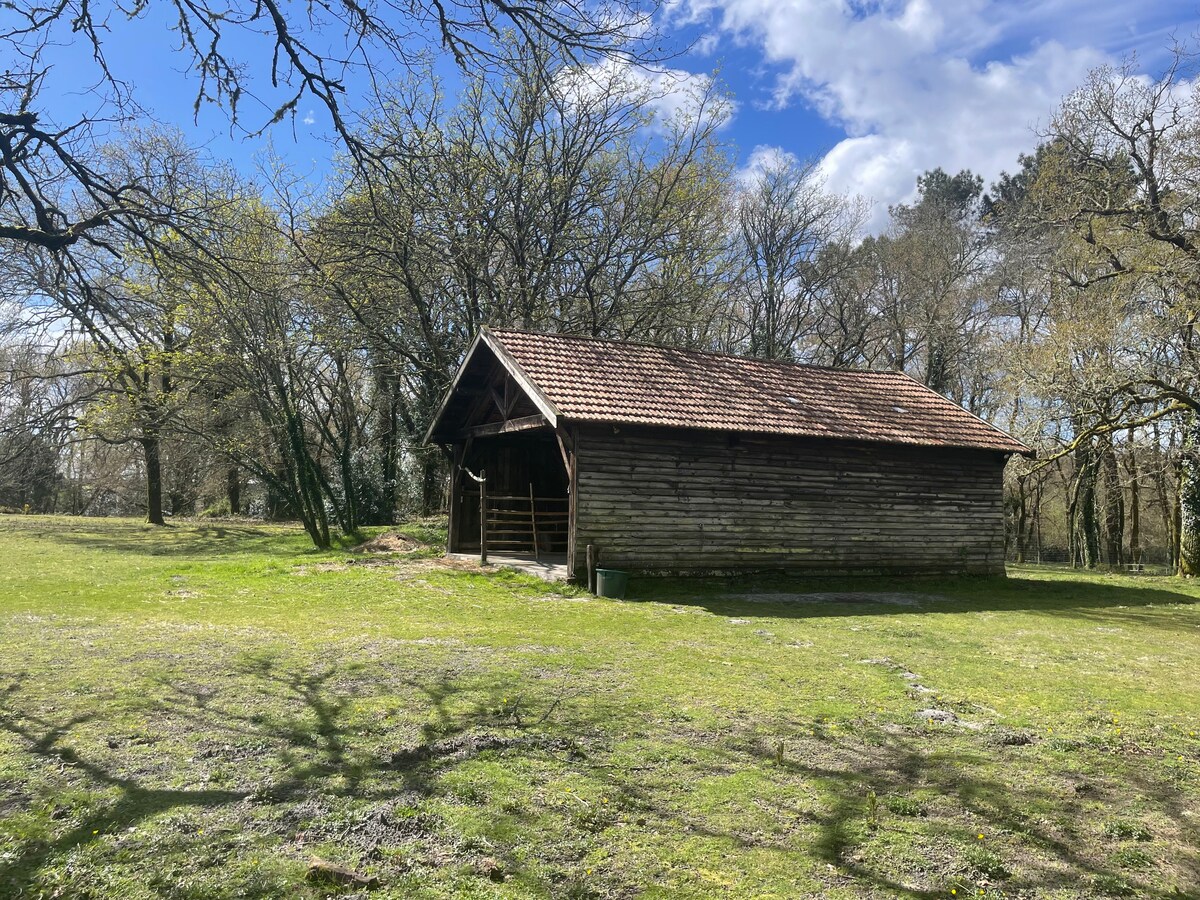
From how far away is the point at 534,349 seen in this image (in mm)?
14461

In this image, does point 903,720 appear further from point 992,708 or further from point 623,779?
point 623,779

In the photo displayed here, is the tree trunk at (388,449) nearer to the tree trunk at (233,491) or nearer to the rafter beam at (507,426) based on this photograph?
the tree trunk at (233,491)

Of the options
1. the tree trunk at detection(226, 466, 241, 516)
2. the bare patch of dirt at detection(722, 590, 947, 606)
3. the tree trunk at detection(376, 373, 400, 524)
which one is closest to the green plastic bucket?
the bare patch of dirt at detection(722, 590, 947, 606)

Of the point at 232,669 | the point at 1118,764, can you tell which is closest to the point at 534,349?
the point at 232,669

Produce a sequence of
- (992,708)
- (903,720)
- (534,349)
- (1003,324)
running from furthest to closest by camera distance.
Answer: (1003,324)
(534,349)
(992,708)
(903,720)

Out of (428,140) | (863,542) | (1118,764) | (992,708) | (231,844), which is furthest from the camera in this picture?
(428,140)

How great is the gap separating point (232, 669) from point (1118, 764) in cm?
658

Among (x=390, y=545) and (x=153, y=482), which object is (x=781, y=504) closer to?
(x=390, y=545)

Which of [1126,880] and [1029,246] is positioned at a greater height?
[1029,246]

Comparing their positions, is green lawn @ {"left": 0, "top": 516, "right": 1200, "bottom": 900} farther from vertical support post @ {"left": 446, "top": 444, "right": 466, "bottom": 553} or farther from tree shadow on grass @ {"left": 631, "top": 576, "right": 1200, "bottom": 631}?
vertical support post @ {"left": 446, "top": 444, "right": 466, "bottom": 553}

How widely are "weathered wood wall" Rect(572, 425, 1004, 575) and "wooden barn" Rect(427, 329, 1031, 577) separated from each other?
3 cm

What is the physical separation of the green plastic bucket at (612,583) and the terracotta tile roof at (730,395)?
7.99 feet

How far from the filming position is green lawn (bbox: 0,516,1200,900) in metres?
3.38

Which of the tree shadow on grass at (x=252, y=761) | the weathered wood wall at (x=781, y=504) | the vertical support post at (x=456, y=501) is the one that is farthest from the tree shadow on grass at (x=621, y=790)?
the vertical support post at (x=456, y=501)
